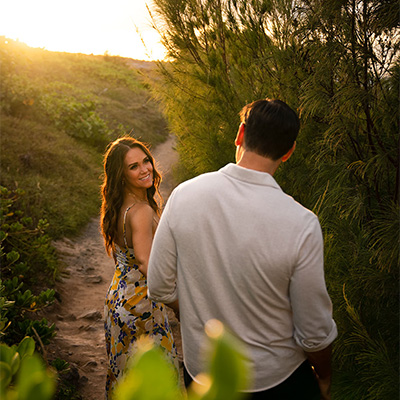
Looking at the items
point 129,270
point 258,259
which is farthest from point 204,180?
point 129,270

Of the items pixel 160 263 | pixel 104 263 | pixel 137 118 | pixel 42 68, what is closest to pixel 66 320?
pixel 104 263

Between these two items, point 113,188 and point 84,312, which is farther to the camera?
point 84,312

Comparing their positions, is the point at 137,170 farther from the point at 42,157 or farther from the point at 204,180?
the point at 42,157

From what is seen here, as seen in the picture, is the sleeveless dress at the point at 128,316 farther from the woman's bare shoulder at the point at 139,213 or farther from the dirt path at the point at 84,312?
the dirt path at the point at 84,312

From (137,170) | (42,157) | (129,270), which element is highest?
(137,170)

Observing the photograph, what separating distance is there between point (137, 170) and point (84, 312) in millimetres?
3038

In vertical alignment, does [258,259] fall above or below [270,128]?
below

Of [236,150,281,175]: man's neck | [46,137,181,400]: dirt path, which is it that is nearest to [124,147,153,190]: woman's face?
[46,137,181,400]: dirt path

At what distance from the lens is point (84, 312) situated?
531cm

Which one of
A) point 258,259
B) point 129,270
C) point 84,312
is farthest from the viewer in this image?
point 84,312

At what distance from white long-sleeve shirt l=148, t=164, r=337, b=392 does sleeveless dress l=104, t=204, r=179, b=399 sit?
1.12m

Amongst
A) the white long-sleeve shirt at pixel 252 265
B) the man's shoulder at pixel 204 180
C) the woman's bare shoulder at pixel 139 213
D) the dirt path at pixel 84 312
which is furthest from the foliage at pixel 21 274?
the man's shoulder at pixel 204 180

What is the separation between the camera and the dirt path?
4.09 meters

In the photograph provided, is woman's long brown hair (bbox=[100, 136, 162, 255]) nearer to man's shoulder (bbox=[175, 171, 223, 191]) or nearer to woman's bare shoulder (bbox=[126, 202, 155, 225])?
woman's bare shoulder (bbox=[126, 202, 155, 225])
